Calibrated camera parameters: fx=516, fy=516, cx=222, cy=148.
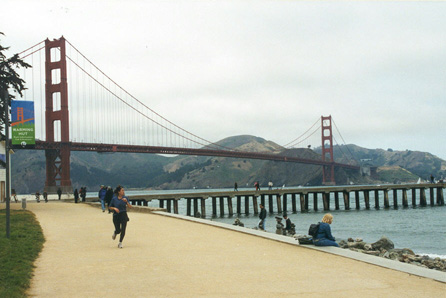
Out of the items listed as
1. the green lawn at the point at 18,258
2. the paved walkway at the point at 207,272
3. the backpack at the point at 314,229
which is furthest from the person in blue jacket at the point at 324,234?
the green lawn at the point at 18,258

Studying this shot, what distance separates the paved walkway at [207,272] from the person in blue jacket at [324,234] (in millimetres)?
425

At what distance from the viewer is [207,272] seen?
9.45 meters

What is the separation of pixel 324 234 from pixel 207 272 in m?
4.32

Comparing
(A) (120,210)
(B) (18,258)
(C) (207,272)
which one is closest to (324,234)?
(C) (207,272)

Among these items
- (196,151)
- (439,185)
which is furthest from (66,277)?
(196,151)

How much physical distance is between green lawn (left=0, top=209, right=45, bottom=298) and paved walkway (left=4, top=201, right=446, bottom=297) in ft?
0.73

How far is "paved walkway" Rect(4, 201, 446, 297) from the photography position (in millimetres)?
7871

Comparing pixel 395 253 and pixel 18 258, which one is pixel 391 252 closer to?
pixel 395 253

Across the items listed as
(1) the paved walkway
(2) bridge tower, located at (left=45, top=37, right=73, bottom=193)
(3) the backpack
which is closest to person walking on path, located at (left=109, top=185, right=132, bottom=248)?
(1) the paved walkway

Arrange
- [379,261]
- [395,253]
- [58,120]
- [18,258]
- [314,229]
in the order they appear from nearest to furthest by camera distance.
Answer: [379,261]
[18,258]
[314,229]
[395,253]
[58,120]

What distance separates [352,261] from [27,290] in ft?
20.7

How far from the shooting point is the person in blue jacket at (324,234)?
12579 mm

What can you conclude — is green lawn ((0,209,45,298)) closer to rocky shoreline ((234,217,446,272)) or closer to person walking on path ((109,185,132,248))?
person walking on path ((109,185,132,248))

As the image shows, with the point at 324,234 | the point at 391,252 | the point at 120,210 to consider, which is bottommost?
the point at 391,252
